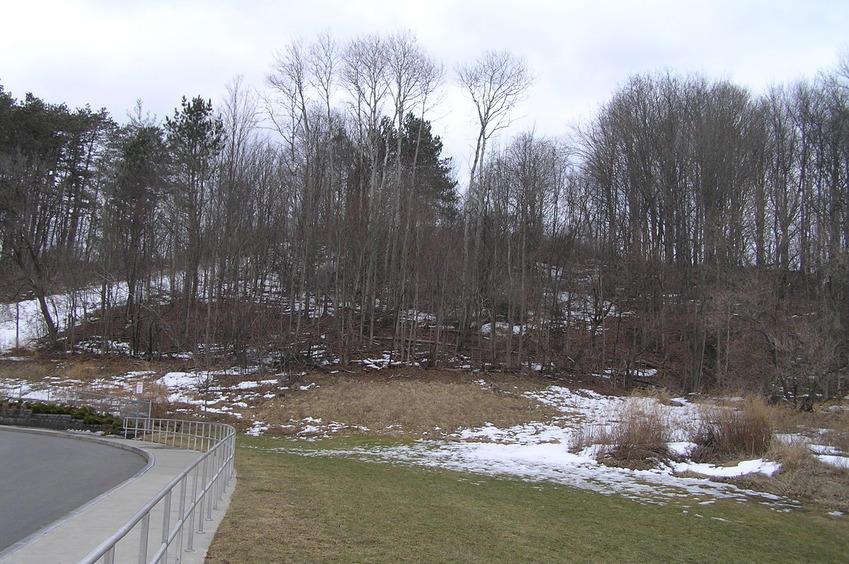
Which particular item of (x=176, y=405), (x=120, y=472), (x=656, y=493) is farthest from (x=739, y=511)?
(x=176, y=405)

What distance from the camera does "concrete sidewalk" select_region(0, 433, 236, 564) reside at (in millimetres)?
7172

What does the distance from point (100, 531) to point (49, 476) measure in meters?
6.08

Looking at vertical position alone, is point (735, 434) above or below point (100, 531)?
below

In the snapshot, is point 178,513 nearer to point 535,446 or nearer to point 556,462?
point 556,462

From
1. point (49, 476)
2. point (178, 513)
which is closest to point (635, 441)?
point (178, 513)

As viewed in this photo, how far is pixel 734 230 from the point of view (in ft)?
125

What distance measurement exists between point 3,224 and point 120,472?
4023 cm

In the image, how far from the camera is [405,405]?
28.5 metres

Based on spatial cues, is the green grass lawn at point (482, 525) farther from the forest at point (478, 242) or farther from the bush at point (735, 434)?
the forest at point (478, 242)

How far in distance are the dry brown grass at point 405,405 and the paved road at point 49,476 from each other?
30.2 ft

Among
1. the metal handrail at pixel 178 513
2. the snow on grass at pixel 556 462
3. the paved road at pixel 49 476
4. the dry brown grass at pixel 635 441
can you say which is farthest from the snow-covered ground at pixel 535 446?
the metal handrail at pixel 178 513

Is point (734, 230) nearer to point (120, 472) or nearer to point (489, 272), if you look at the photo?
point (489, 272)

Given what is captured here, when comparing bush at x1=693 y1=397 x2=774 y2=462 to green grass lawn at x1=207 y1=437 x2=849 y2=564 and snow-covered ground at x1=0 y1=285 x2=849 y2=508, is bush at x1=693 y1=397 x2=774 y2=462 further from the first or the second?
green grass lawn at x1=207 y1=437 x2=849 y2=564

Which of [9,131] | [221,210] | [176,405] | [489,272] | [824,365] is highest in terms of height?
[9,131]
